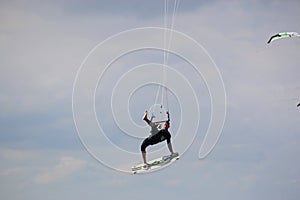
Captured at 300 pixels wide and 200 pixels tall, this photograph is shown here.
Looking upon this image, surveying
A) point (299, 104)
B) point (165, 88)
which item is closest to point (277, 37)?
point (299, 104)

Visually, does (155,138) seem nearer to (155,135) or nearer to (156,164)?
(155,135)

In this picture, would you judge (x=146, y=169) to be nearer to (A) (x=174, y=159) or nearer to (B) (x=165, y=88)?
(A) (x=174, y=159)

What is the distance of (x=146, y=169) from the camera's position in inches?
1000

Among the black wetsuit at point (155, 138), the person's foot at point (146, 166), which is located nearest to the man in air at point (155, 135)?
the black wetsuit at point (155, 138)

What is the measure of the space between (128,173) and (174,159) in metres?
1.58

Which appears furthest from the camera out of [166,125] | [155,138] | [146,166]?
[146,166]

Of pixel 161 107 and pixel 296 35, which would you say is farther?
pixel 296 35

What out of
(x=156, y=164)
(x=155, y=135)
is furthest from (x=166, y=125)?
(x=156, y=164)

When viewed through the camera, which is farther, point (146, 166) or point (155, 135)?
point (146, 166)

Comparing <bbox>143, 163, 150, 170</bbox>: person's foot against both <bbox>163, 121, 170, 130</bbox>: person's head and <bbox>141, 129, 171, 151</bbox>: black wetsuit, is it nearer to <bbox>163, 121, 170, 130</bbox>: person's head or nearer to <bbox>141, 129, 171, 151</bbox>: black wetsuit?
<bbox>141, 129, 171, 151</bbox>: black wetsuit

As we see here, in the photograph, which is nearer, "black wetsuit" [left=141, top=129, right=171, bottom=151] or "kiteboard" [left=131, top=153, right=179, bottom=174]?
"black wetsuit" [left=141, top=129, right=171, bottom=151]

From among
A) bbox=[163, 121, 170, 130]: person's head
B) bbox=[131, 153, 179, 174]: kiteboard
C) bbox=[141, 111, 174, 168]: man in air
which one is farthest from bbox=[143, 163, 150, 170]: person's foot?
bbox=[163, 121, 170, 130]: person's head

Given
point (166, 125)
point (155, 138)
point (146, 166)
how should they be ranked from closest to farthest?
point (166, 125), point (155, 138), point (146, 166)

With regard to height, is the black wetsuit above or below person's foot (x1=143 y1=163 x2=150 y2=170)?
above
